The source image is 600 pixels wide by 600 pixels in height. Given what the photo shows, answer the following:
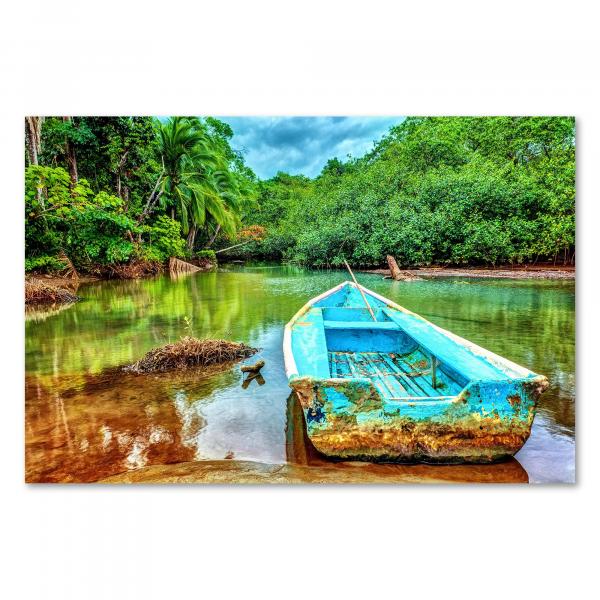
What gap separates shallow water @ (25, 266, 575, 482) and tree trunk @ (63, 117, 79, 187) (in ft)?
3.37

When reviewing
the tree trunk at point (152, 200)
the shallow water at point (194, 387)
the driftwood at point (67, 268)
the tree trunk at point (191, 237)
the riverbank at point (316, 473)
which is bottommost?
the riverbank at point (316, 473)

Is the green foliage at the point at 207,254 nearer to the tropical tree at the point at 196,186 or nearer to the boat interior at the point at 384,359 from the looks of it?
the tropical tree at the point at 196,186

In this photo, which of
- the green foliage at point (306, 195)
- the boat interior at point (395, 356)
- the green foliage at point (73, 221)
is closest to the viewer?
the boat interior at point (395, 356)

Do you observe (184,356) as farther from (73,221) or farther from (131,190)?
(131,190)

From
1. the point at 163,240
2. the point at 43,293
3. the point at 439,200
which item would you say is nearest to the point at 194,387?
the point at 43,293

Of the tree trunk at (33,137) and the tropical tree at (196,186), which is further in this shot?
the tropical tree at (196,186)

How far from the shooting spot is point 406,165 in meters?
6.17

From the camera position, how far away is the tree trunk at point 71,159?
9.87 ft

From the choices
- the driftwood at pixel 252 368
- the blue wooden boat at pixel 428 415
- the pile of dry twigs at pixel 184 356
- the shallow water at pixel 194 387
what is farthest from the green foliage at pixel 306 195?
the driftwood at pixel 252 368

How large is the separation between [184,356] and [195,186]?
2926 mm

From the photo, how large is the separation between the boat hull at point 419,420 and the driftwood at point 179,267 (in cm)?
365

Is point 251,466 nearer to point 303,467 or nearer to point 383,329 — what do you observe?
point 303,467

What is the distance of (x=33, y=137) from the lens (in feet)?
9.38
